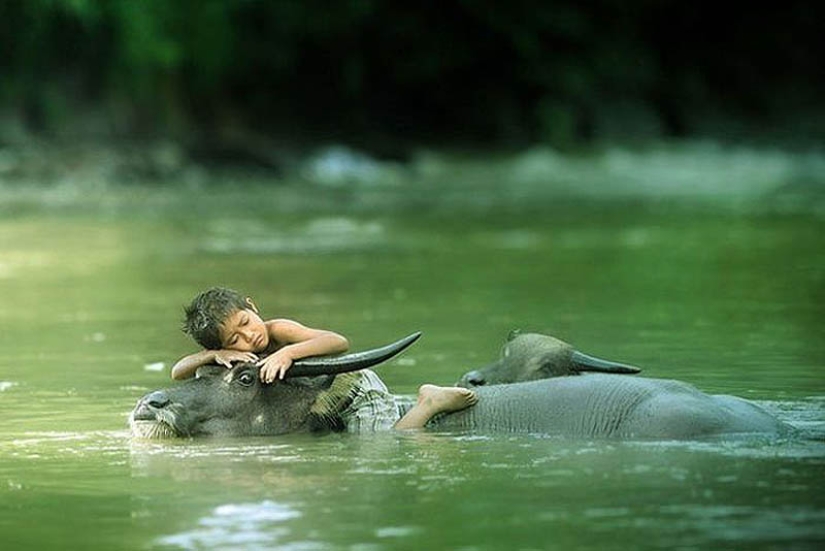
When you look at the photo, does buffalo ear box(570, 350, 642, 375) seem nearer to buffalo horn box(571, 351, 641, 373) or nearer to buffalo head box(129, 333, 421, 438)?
buffalo horn box(571, 351, 641, 373)

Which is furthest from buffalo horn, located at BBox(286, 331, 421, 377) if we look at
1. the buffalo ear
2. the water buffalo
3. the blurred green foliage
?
the blurred green foliage

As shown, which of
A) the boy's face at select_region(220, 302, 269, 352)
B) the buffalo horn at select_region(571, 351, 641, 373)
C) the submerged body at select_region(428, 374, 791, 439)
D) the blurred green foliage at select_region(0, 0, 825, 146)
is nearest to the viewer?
the submerged body at select_region(428, 374, 791, 439)

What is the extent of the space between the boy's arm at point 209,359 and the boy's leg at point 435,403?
0.78m

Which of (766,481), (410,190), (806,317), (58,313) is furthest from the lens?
(410,190)

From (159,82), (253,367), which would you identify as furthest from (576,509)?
(159,82)

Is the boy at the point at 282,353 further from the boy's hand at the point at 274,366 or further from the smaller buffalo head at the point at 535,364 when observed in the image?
the smaller buffalo head at the point at 535,364

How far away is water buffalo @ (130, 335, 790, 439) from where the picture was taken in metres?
9.59

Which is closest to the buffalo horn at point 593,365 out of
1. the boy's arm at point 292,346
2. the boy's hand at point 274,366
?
the boy's arm at point 292,346

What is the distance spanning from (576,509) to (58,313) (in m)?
9.17

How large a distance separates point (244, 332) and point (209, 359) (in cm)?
21

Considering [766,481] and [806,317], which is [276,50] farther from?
[766,481]

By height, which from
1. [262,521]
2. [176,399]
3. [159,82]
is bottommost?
[262,521]

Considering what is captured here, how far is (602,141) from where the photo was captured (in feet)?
135

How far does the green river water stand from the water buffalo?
15 centimetres
